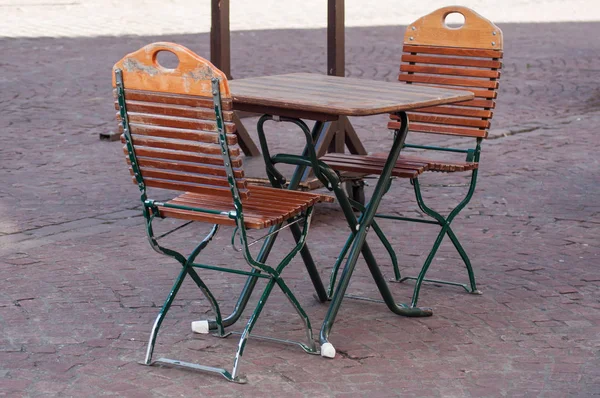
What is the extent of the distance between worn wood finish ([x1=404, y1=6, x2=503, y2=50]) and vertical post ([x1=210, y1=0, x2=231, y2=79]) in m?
1.59

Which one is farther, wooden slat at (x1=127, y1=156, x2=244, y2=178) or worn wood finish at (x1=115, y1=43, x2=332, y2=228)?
wooden slat at (x1=127, y1=156, x2=244, y2=178)

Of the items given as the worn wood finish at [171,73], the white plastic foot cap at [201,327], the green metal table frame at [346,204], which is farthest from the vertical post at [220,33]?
the worn wood finish at [171,73]

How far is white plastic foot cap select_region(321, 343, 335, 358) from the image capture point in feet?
14.3

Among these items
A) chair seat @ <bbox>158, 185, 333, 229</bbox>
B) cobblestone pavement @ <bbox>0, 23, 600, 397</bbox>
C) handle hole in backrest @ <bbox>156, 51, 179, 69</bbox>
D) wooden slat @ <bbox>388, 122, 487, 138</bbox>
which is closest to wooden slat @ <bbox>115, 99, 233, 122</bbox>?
chair seat @ <bbox>158, 185, 333, 229</bbox>

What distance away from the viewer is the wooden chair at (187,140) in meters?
3.84

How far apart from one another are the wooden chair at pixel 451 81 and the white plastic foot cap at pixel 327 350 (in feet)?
2.67

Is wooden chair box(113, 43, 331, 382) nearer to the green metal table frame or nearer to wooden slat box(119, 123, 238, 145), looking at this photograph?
wooden slat box(119, 123, 238, 145)

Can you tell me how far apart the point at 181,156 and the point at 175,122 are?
131 millimetres

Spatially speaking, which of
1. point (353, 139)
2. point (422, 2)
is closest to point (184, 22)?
point (422, 2)

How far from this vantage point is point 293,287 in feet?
17.4

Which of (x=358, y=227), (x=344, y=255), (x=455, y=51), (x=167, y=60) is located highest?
(x=455, y=51)

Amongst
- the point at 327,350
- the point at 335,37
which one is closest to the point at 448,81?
the point at 335,37

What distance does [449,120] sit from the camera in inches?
214

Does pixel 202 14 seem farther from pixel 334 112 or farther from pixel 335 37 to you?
pixel 334 112
